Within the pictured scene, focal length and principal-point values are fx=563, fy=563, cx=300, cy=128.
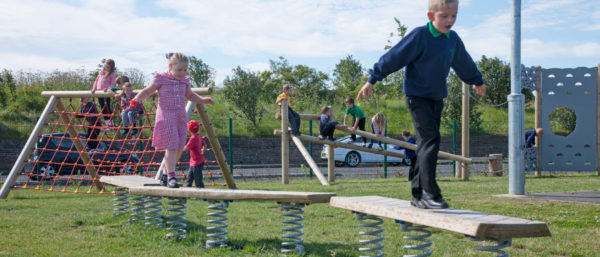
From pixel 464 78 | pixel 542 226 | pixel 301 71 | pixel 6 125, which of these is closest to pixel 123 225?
pixel 464 78

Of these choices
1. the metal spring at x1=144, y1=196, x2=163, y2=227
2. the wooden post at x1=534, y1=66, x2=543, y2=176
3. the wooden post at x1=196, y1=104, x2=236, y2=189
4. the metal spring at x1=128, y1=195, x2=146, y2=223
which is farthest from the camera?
the wooden post at x1=534, y1=66, x2=543, y2=176

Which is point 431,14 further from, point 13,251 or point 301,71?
point 301,71

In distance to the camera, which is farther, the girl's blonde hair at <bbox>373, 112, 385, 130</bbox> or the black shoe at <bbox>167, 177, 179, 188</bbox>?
the girl's blonde hair at <bbox>373, 112, 385, 130</bbox>

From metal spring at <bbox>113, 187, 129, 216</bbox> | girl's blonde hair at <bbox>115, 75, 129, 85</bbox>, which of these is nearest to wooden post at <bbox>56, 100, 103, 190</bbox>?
girl's blonde hair at <bbox>115, 75, 129, 85</bbox>

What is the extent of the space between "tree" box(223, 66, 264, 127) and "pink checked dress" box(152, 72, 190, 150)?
23.1 metres

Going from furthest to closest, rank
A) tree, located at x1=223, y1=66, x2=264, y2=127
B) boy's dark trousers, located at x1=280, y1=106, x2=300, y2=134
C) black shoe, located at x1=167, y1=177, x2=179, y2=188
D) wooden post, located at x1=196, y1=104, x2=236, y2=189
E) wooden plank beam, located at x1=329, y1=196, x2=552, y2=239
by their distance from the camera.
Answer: tree, located at x1=223, y1=66, x2=264, y2=127, boy's dark trousers, located at x1=280, y1=106, x2=300, y2=134, wooden post, located at x1=196, y1=104, x2=236, y2=189, black shoe, located at x1=167, y1=177, x2=179, y2=188, wooden plank beam, located at x1=329, y1=196, x2=552, y2=239

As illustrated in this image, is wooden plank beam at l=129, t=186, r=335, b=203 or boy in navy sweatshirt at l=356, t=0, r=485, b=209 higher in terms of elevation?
boy in navy sweatshirt at l=356, t=0, r=485, b=209

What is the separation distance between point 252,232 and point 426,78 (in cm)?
298

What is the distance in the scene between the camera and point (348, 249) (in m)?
5.32

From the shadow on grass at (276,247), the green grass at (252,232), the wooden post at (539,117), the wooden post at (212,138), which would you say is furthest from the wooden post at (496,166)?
the shadow on grass at (276,247)

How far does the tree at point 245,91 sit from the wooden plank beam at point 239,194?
23.6m

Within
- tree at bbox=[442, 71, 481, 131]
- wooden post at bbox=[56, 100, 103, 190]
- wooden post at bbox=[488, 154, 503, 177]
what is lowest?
wooden post at bbox=[488, 154, 503, 177]

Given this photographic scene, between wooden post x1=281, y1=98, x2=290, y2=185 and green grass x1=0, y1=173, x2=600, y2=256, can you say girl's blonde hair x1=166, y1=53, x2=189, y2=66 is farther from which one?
wooden post x1=281, y1=98, x2=290, y2=185

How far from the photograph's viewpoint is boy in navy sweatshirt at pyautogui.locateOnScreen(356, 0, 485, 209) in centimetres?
427
